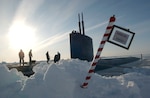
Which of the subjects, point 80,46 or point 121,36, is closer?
point 121,36

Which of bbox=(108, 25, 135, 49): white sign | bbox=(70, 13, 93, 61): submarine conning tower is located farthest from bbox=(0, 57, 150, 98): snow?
bbox=(70, 13, 93, 61): submarine conning tower

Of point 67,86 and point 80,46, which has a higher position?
point 80,46

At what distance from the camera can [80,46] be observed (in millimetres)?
20141

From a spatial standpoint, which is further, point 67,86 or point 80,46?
point 80,46

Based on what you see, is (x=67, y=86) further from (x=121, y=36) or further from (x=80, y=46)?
(x=80, y=46)

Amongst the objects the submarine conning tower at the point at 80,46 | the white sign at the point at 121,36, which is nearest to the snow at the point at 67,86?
the white sign at the point at 121,36

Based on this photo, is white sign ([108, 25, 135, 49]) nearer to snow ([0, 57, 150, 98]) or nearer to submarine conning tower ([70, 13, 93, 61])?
snow ([0, 57, 150, 98])

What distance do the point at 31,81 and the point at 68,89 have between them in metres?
0.98

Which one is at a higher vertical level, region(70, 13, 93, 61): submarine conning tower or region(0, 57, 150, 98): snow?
region(70, 13, 93, 61): submarine conning tower

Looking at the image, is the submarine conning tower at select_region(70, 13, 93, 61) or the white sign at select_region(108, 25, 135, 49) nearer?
the white sign at select_region(108, 25, 135, 49)

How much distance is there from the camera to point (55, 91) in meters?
5.52

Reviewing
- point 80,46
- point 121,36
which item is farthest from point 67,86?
point 80,46

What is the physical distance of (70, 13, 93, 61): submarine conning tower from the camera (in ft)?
65.2

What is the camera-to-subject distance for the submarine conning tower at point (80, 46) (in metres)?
19.9
